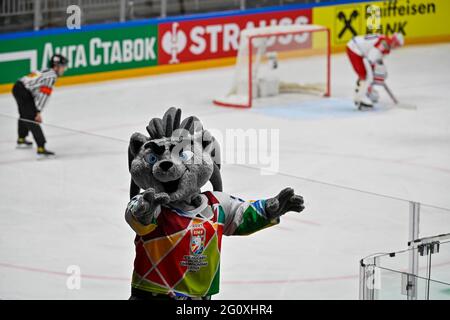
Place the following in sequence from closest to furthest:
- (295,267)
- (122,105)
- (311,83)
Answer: (295,267) < (122,105) < (311,83)

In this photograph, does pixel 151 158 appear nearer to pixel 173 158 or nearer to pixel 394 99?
pixel 173 158

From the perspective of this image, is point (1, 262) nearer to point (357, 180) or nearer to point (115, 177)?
point (115, 177)

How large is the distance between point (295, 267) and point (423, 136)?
6672 millimetres

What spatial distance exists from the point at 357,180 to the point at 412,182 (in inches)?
18.6

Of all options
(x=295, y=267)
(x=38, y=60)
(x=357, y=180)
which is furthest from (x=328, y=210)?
(x=38, y=60)

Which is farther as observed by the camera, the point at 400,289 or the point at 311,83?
the point at 311,83

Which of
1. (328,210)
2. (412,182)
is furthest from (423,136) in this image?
(328,210)

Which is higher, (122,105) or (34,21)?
(34,21)

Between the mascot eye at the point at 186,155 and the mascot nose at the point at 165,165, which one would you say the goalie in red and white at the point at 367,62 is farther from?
the mascot nose at the point at 165,165

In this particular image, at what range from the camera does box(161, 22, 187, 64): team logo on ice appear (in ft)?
54.9

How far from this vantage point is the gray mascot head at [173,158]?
5.48 m

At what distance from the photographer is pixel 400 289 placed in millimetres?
4996
